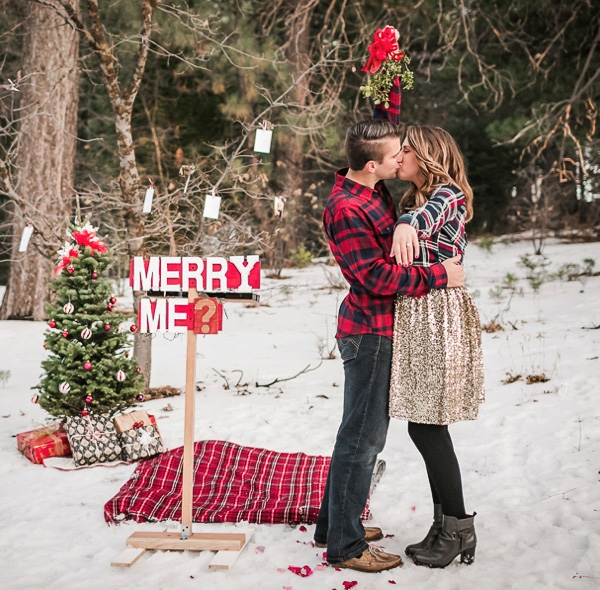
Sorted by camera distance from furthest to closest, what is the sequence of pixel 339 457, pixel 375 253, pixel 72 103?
pixel 72 103
pixel 339 457
pixel 375 253

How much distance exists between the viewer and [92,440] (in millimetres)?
4074

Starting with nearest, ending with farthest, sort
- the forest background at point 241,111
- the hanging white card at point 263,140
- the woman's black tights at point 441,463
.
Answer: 1. the woman's black tights at point 441,463
2. the hanging white card at point 263,140
3. the forest background at point 241,111

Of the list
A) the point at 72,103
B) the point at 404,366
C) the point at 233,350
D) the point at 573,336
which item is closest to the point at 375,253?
the point at 404,366

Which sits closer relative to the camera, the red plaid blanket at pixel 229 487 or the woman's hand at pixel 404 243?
the woman's hand at pixel 404 243

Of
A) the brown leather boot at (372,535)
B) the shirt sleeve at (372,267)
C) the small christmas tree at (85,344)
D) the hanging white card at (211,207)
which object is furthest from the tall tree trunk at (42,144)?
the shirt sleeve at (372,267)

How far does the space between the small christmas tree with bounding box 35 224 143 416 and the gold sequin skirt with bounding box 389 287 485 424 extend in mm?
2219

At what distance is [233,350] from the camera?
7.73m

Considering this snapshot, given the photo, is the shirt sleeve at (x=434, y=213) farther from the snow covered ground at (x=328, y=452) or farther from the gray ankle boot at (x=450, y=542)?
the snow covered ground at (x=328, y=452)

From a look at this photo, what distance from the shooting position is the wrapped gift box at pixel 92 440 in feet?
13.2

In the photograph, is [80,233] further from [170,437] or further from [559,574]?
[559,574]

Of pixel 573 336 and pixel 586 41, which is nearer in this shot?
pixel 573 336

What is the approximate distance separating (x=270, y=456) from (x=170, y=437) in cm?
90

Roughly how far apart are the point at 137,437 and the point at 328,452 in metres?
1.23

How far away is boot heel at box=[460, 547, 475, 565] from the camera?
2.71 metres
